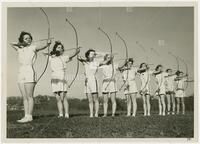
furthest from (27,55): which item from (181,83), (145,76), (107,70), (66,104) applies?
(181,83)

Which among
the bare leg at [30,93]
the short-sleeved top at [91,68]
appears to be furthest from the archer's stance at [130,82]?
the bare leg at [30,93]

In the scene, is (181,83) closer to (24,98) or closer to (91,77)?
(91,77)

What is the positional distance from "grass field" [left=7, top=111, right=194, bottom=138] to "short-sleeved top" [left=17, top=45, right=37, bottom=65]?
398 millimetres

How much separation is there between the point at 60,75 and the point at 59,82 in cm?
6

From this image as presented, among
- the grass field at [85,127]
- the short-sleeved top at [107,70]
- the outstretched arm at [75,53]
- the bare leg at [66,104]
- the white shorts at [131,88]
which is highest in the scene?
the outstretched arm at [75,53]

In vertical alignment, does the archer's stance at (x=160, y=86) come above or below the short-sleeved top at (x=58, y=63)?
below

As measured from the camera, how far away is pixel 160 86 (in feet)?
11.3

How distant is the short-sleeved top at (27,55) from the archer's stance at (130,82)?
73cm

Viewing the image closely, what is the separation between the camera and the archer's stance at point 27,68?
3318 mm

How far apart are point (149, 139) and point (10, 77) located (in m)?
1.19

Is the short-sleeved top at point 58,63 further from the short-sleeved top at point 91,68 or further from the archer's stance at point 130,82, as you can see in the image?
the archer's stance at point 130,82

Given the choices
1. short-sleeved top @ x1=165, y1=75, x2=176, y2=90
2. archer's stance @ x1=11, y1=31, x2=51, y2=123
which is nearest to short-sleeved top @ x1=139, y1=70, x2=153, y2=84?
short-sleeved top @ x1=165, y1=75, x2=176, y2=90

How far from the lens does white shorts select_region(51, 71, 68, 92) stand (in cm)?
334

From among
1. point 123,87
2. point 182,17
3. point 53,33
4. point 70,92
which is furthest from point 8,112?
point 182,17
